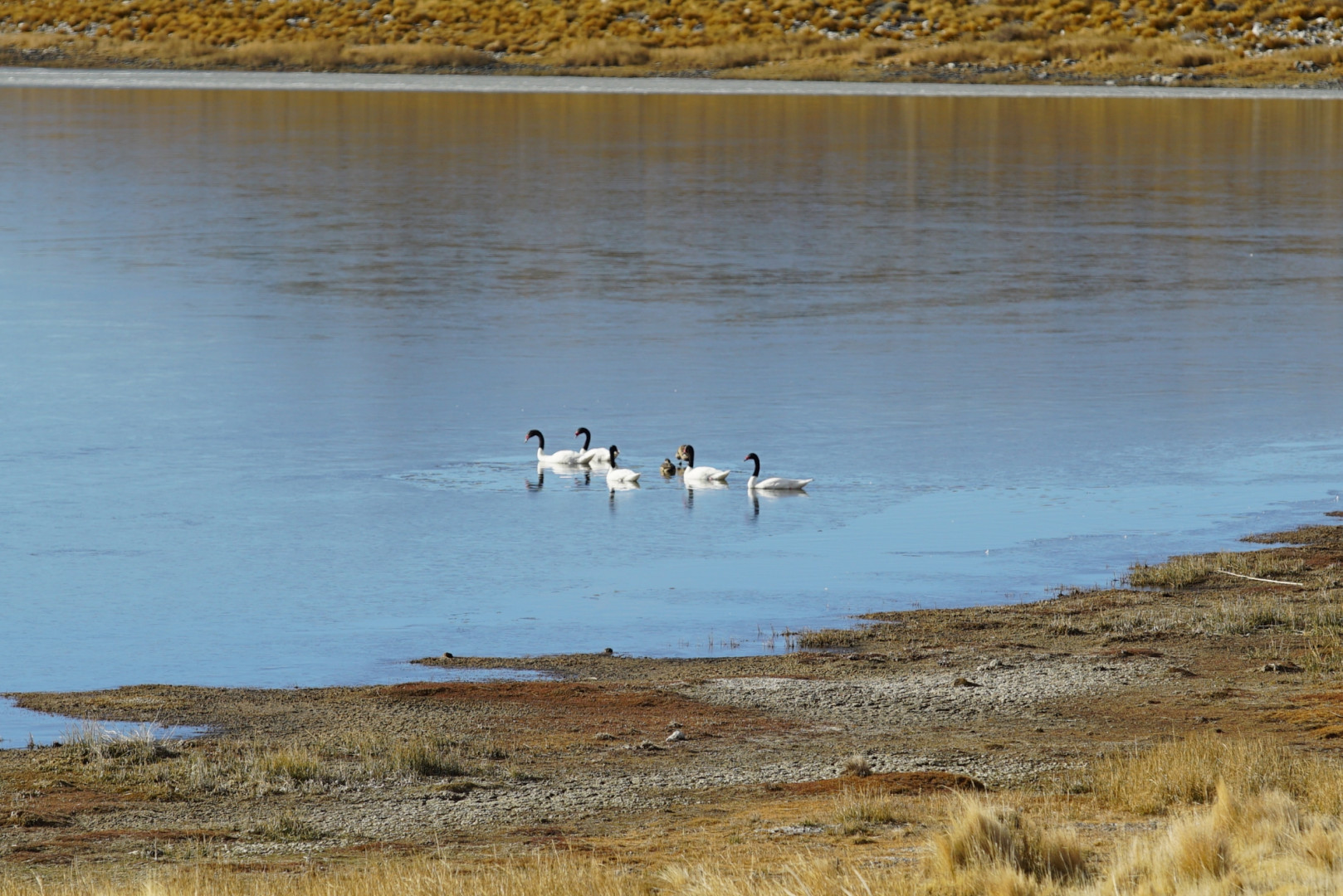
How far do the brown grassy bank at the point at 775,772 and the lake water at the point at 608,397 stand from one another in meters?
0.86

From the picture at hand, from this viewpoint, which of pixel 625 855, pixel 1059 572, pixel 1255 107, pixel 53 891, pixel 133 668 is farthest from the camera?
pixel 1255 107

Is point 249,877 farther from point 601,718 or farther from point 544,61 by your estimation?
point 544,61

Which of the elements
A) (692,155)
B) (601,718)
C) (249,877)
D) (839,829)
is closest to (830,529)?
(601,718)

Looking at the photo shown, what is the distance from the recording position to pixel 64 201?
3119cm

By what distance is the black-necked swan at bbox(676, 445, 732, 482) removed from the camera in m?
13.8

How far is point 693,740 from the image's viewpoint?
840 cm

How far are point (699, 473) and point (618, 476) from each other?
22.9 inches

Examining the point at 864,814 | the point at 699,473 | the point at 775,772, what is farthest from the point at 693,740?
the point at 699,473

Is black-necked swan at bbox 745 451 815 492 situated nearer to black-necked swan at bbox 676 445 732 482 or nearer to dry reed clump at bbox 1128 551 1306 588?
black-necked swan at bbox 676 445 732 482

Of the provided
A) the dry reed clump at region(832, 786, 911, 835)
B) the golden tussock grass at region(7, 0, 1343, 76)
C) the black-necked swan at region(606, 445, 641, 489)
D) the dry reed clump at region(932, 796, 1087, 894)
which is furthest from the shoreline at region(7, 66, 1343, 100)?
the dry reed clump at region(932, 796, 1087, 894)

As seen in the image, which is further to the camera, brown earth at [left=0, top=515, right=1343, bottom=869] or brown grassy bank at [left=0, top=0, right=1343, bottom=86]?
brown grassy bank at [left=0, top=0, right=1343, bottom=86]

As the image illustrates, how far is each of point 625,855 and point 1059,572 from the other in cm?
587

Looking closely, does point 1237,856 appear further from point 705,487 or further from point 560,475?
point 560,475

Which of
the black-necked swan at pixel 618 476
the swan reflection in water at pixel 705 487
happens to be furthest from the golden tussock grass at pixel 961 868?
the black-necked swan at pixel 618 476
